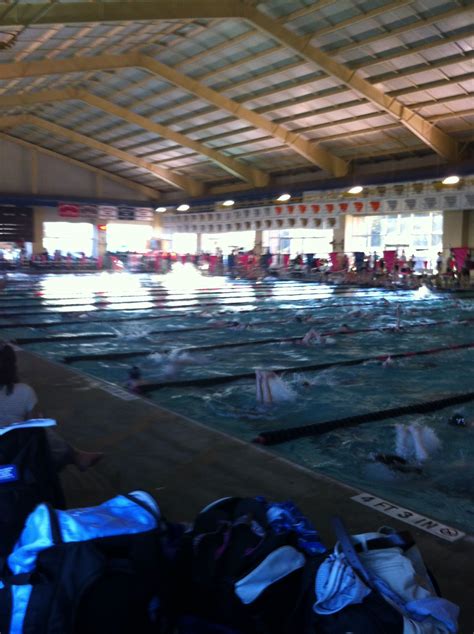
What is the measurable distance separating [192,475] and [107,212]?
33.6 meters

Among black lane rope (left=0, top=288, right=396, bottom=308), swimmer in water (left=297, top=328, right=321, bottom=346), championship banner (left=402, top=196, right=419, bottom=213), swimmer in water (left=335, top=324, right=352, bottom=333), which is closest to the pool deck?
swimmer in water (left=297, top=328, right=321, bottom=346)

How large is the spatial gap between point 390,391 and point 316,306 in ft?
29.1

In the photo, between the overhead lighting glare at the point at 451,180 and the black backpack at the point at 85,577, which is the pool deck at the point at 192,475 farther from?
the overhead lighting glare at the point at 451,180

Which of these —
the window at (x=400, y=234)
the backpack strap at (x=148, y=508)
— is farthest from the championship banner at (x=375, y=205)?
the backpack strap at (x=148, y=508)

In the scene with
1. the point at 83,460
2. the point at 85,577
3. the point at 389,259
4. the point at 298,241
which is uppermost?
the point at 298,241

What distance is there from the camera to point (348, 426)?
225 inches

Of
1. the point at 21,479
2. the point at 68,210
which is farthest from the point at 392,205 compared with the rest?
the point at 21,479

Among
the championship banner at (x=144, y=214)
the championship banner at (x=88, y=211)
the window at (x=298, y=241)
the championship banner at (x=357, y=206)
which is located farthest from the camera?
the championship banner at (x=144, y=214)

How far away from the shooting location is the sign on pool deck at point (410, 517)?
3.18 metres

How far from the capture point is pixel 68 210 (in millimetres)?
34188

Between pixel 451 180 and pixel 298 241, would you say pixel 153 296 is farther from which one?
pixel 298 241

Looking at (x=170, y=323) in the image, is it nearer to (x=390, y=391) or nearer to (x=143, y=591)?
(x=390, y=391)

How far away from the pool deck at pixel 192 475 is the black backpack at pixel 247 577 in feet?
2.31

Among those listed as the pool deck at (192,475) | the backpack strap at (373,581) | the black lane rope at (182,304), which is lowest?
the pool deck at (192,475)
